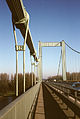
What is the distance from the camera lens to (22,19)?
9.59m

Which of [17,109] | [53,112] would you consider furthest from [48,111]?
[17,109]

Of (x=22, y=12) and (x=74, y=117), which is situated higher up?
(x=22, y=12)

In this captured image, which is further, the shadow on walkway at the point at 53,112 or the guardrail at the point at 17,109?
the shadow on walkway at the point at 53,112

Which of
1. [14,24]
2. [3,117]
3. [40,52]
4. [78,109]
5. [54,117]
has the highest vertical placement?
[40,52]

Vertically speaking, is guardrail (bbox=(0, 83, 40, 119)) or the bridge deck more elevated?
guardrail (bbox=(0, 83, 40, 119))

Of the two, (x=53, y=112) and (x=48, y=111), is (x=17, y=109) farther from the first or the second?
(x=48, y=111)

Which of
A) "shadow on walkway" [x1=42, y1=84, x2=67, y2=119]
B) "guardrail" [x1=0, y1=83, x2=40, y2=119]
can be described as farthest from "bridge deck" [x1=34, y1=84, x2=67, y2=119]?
"guardrail" [x1=0, y1=83, x2=40, y2=119]

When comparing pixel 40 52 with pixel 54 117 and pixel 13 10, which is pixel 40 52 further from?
pixel 54 117

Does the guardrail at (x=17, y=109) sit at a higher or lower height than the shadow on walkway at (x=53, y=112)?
higher

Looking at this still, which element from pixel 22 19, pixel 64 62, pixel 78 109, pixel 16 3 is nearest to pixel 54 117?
pixel 78 109

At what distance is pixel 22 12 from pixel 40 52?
3167cm

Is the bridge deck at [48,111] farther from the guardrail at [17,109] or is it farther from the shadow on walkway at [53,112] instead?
the guardrail at [17,109]

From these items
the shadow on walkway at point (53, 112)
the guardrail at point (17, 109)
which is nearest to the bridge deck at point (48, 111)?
the shadow on walkway at point (53, 112)

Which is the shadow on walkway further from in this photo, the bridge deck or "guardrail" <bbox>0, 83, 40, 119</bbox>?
"guardrail" <bbox>0, 83, 40, 119</bbox>
